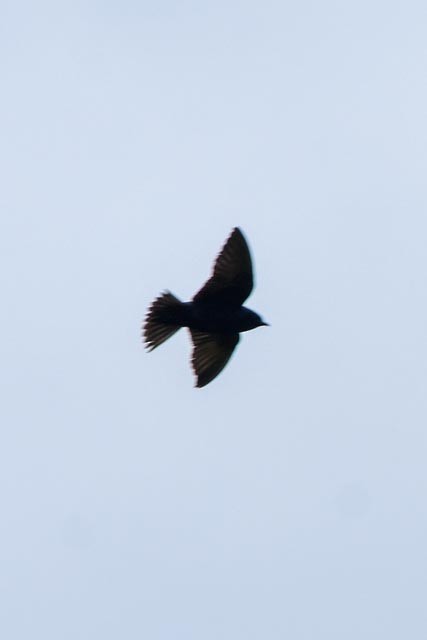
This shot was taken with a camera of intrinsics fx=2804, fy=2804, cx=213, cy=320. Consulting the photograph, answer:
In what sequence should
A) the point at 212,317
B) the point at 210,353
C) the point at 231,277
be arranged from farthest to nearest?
Answer: 1. the point at 210,353
2. the point at 212,317
3. the point at 231,277

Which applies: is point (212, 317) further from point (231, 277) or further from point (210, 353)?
point (210, 353)

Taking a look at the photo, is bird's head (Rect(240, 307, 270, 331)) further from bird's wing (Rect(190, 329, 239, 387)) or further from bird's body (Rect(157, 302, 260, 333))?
bird's wing (Rect(190, 329, 239, 387))

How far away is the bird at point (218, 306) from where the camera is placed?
25906 mm

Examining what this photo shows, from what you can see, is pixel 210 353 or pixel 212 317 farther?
pixel 210 353

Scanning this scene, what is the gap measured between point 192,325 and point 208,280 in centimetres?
47

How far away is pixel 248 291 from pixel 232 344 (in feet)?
3.48

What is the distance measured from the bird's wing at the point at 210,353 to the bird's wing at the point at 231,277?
2.67 ft

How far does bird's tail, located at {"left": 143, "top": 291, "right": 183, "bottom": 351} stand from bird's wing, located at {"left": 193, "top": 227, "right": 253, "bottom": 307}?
0.25 meters

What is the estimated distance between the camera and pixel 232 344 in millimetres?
27109

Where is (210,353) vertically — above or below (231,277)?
below

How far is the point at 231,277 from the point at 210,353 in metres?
1.31

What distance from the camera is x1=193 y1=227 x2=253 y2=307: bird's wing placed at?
84.8 ft

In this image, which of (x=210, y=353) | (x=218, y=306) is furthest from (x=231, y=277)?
(x=210, y=353)

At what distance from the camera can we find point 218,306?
26.3 m
